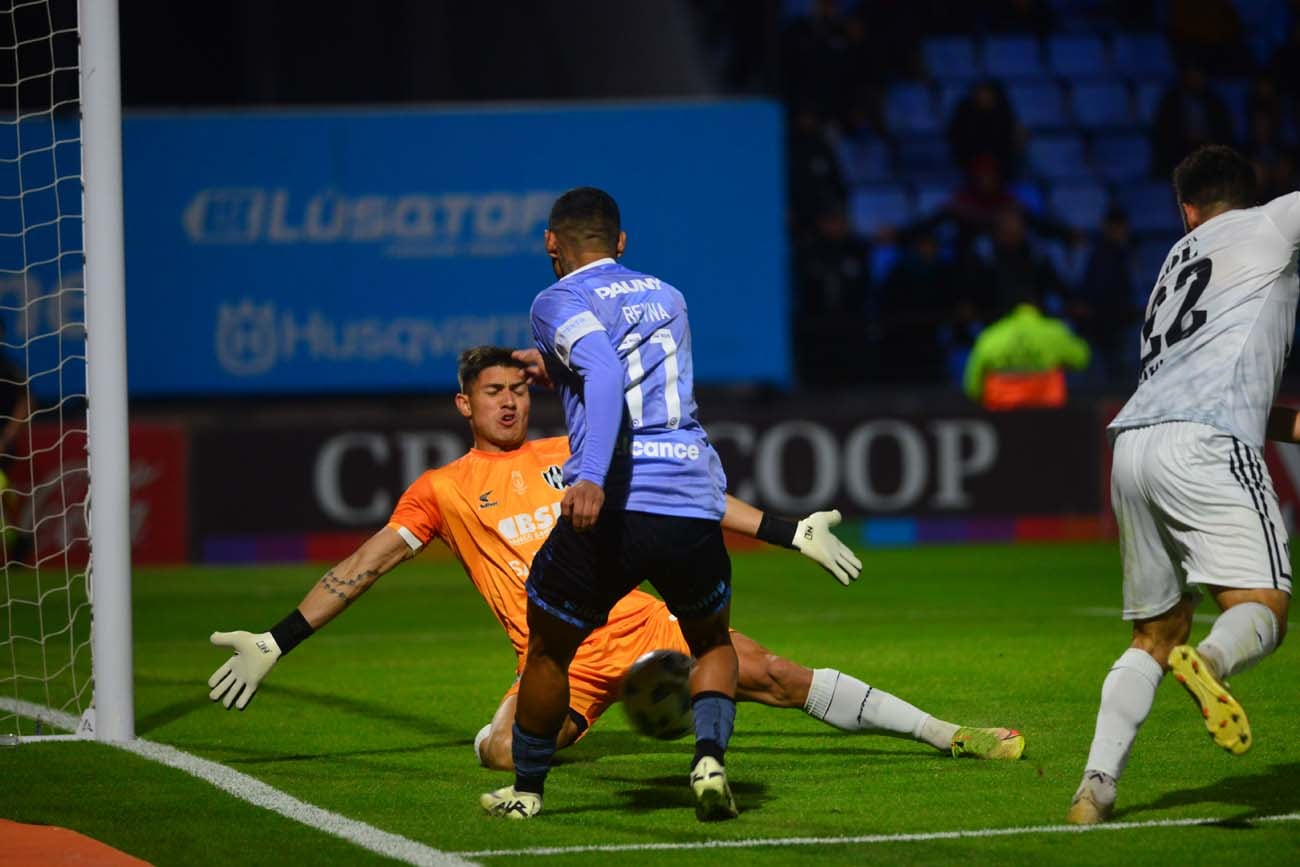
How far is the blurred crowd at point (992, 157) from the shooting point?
56.6 feet

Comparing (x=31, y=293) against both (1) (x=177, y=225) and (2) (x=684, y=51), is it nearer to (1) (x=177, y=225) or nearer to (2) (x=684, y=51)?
(1) (x=177, y=225)

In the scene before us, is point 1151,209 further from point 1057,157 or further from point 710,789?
point 710,789

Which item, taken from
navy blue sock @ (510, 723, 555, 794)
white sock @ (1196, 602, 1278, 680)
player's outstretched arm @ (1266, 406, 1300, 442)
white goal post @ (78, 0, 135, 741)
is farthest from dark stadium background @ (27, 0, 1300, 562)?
white sock @ (1196, 602, 1278, 680)

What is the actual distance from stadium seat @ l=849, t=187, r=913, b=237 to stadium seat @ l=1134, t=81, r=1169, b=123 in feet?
9.01

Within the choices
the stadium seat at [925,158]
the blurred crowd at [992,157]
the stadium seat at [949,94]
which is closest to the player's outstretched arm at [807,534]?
the blurred crowd at [992,157]

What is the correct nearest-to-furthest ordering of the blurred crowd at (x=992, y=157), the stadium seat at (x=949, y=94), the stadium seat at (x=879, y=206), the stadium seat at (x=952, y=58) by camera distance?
the blurred crowd at (x=992, y=157)
the stadium seat at (x=879, y=206)
the stadium seat at (x=949, y=94)
the stadium seat at (x=952, y=58)

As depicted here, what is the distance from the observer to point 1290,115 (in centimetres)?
1950

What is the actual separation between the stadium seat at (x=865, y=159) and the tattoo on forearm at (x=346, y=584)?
1352 centimetres

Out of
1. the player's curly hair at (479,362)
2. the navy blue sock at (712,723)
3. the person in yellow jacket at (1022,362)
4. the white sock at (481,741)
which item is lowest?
the white sock at (481,741)

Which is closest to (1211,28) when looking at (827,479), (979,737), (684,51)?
(684,51)

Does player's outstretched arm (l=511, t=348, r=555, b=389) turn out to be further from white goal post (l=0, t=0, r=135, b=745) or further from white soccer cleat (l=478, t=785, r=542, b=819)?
white goal post (l=0, t=0, r=135, b=745)

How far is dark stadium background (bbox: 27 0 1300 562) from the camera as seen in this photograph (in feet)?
49.9

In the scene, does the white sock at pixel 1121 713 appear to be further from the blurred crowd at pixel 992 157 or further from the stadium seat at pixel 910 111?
the stadium seat at pixel 910 111

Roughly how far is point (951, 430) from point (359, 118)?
5433 millimetres
